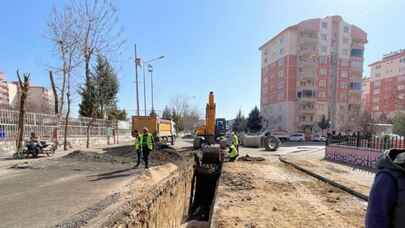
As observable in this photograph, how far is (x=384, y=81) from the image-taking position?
283ft

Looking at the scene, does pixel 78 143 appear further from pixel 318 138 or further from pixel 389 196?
pixel 318 138

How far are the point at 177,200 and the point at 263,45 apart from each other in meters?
71.0

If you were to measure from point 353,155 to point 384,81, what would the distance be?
8420cm

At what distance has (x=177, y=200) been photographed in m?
Answer: 10.8

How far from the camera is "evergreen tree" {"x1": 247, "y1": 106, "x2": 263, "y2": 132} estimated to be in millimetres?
67438

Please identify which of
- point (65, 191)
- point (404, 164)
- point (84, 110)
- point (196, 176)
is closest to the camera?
point (404, 164)

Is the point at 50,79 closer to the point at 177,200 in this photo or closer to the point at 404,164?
the point at 177,200

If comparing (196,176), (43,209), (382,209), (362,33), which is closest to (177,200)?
(196,176)

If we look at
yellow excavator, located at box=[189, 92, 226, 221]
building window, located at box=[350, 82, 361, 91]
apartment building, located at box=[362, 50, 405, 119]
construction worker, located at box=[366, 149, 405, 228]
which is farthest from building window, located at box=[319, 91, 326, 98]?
construction worker, located at box=[366, 149, 405, 228]

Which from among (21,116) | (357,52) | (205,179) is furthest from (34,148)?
(357,52)

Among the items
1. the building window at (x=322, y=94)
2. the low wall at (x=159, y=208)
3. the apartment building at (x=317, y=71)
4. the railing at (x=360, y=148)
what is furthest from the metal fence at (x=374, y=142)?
the building window at (x=322, y=94)

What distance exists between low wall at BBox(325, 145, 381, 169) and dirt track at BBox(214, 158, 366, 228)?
5.50 meters

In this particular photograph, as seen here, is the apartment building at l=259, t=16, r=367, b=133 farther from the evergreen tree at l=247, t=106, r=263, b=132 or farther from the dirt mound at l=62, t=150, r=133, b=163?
the dirt mound at l=62, t=150, r=133, b=163

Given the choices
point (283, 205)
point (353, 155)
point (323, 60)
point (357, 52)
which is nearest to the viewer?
point (283, 205)
